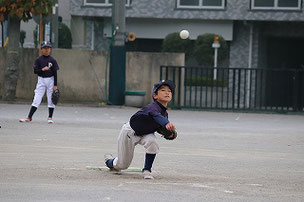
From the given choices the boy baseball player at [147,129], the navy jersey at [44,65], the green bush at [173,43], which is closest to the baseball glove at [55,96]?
the navy jersey at [44,65]

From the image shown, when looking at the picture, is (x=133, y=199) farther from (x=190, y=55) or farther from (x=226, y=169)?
(x=190, y=55)

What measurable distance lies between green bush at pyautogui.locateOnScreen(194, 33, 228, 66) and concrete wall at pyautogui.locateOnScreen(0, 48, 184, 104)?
35.1 ft

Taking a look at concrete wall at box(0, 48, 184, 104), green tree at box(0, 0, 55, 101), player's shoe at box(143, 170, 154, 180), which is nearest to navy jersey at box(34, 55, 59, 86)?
green tree at box(0, 0, 55, 101)

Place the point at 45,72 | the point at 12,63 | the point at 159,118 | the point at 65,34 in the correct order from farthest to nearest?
the point at 65,34, the point at 12,63, the point at 45,72, the point at 159,118

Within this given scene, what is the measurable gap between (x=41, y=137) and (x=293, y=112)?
41.5ft

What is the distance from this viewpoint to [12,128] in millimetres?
15789

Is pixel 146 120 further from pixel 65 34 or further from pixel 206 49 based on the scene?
pixel 206 49

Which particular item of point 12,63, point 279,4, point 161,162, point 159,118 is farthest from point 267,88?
point 159,118

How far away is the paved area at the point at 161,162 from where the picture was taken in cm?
823

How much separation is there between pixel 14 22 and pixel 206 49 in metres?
13.3

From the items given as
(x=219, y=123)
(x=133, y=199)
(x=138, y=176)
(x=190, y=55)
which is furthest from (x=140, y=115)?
(x=190, y=55)

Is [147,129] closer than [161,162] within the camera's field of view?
Yes

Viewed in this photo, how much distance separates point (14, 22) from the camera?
81.1ft

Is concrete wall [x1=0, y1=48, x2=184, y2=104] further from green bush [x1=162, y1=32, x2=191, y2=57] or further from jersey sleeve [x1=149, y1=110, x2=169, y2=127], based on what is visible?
jersey sleeve [x1=149, y1=110, x2=169, y2=127]
